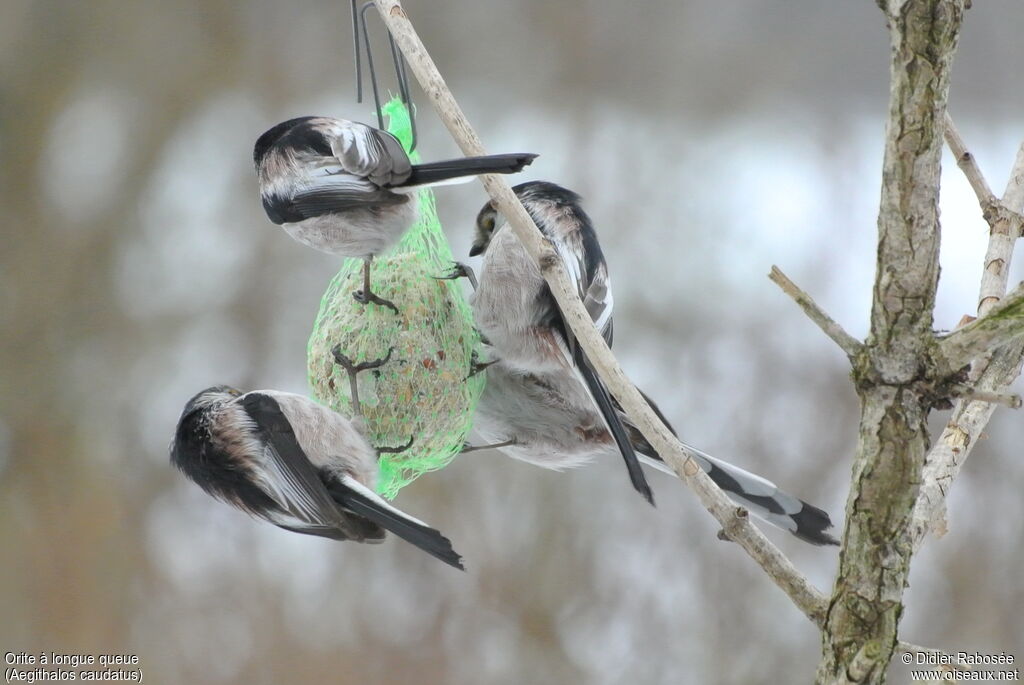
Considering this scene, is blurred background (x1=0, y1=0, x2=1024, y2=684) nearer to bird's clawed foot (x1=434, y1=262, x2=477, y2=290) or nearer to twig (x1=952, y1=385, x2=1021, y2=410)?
bird's clawed foot (x1=434, y1=262, x2=477, y2=290)

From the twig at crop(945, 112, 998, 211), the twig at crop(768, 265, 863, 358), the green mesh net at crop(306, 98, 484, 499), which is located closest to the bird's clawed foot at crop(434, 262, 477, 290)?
the green mesh net at crop(306, 98, 484, 499)

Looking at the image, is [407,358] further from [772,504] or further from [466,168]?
[772,504]

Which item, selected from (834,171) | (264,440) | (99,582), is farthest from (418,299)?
(99,582)

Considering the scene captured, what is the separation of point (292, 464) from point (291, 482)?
26 mm

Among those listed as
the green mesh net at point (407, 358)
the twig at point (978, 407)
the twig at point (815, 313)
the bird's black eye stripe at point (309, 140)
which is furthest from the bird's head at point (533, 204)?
the twig at point (815, 313)

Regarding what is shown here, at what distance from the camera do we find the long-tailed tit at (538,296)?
1.49 meters

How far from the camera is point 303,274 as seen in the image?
2.50m

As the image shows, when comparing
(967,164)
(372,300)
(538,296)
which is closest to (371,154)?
(372,300)

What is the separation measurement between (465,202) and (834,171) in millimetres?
855

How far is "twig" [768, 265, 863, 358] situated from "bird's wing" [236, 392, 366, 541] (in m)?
0.74

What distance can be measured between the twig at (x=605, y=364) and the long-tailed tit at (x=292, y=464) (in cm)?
38

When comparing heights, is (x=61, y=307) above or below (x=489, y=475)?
above

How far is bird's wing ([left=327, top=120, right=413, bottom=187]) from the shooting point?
133 cm

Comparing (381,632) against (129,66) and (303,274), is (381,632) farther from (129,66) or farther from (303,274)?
(129,66)
